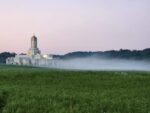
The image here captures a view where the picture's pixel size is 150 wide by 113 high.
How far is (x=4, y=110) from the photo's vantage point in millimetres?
26766

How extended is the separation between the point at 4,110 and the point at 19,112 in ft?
3.21

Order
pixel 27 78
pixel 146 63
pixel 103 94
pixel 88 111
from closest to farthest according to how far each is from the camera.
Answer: pixel 88 111 → pixel 103 94 → pixel 27 78 → pixel 146 63

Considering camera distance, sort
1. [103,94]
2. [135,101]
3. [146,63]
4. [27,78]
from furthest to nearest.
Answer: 1. [146,63]
2. [27,78]
3. [103,94]
4. [135,101]

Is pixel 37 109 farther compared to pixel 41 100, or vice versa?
pixel 41 100

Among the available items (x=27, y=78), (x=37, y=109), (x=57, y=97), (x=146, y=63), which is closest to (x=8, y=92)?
(x=57, y=97)

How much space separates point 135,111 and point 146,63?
158 metres

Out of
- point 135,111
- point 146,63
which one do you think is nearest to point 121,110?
point 135,111

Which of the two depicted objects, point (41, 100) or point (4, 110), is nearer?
point (4, 110)

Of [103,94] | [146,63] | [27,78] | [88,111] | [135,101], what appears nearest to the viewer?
[88,111]

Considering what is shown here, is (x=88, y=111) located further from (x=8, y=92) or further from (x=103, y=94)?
(x=8, y=92)

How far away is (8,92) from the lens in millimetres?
33875

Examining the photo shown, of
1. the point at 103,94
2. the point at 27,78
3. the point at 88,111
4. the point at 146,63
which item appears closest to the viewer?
the point at 88,111

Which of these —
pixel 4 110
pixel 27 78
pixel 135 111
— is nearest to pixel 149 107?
pixel 135 111

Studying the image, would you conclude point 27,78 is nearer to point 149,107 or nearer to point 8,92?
point 8,92
